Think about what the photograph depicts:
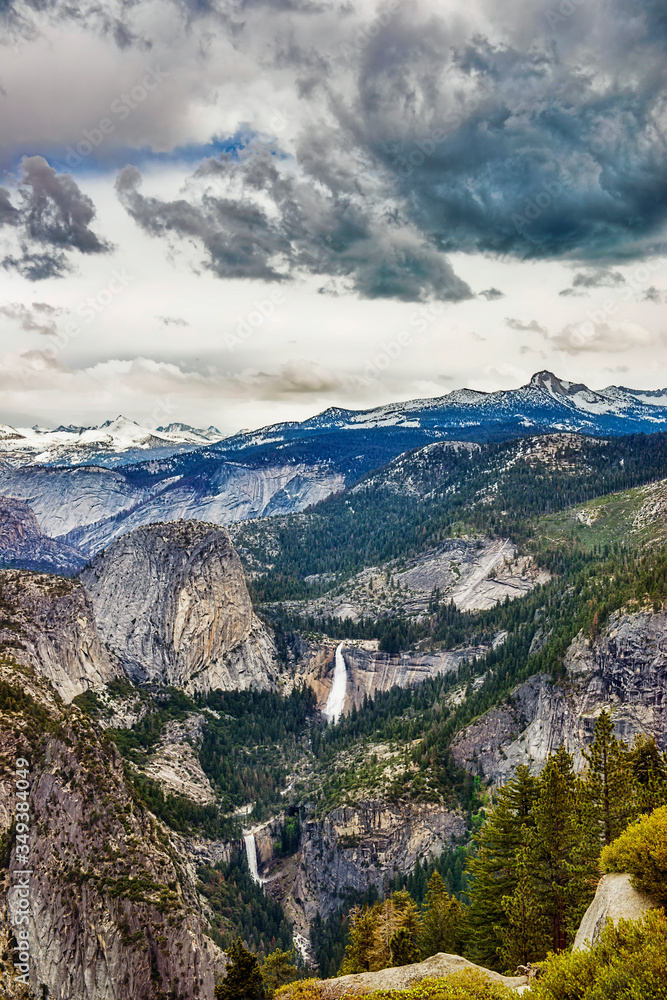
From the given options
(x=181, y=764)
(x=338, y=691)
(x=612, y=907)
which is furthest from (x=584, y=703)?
(x=338, y=691)

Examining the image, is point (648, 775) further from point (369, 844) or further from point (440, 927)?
point (369, 844)

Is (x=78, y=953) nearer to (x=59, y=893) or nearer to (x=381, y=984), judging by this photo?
(x=59, y=893)

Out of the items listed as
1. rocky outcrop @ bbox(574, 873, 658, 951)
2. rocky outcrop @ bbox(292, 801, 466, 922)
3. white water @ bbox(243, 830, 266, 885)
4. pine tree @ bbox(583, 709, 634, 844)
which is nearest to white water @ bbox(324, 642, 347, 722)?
white water @ bbox(243, 830, 266, 885)

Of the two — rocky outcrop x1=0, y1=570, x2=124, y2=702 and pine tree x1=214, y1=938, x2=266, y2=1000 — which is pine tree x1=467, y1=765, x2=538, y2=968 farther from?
rocky outcrop x1=0, y1=570, x2=124, y2=702

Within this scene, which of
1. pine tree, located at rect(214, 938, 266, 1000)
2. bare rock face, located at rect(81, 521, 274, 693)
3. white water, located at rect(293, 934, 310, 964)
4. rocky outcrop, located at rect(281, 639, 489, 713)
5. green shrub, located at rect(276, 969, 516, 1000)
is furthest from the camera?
rocky outcrop, located at rect(281, 639, 489, 713)

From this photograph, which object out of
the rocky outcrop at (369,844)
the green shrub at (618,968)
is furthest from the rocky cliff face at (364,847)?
the green shrub at (618,968)

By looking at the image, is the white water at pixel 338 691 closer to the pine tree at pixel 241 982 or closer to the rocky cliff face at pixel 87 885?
the rocky cliff face at pixel 87 885

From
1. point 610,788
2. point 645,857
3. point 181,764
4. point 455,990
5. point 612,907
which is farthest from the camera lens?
point 181,764
